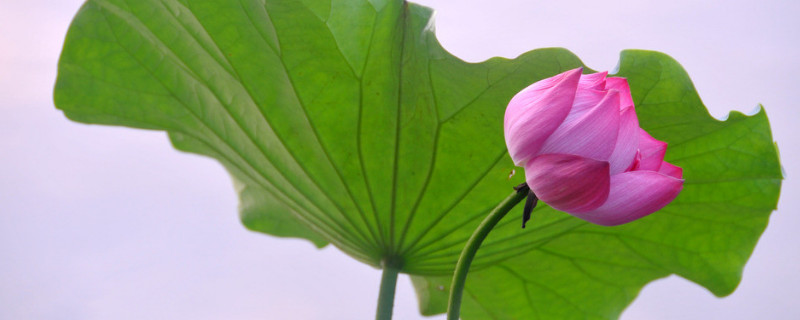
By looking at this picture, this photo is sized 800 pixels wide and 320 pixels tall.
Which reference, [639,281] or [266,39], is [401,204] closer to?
[266,39]

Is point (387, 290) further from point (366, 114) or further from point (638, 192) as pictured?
point (638, 192)

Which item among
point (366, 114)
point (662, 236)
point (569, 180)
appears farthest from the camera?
point (662, 236)

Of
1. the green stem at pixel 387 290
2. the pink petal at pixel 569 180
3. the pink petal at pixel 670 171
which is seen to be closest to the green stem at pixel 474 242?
the pink petal at pixel 569 180

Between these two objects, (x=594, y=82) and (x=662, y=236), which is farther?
(x=662, y=236)

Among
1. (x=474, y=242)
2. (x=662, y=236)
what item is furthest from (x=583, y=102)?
(x=662, y=236)

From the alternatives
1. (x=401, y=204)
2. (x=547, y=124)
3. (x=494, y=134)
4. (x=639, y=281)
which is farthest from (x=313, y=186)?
(x=639, y=281)

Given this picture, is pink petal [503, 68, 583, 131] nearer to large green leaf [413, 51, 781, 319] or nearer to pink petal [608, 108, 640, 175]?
pink petal [608, 108, 640, 175]
